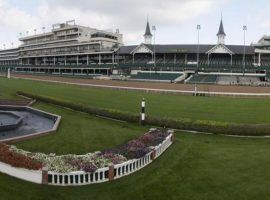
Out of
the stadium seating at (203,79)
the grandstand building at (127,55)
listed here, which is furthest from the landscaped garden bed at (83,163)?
the grandstand building at (127,55)

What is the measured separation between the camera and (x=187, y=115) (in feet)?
87.2

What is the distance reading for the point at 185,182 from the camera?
13.0 m

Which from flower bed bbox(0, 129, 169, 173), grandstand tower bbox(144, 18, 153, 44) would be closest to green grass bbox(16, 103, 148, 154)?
flower bed bbox(0, 129, 169, 173)

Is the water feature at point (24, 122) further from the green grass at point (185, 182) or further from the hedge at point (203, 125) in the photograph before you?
the green grass at point (185, 182)

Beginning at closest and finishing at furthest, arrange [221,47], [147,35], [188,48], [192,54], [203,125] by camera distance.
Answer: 1. [203,125]
2. [221,47]
3. [188,48]
4. [192,54]
5. [147,35]

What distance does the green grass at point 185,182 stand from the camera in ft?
38.9

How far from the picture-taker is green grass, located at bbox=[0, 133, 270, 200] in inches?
467

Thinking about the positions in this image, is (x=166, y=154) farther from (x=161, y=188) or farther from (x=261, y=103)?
(x=261, y=103)

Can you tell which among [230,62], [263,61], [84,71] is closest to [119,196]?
[230,62]

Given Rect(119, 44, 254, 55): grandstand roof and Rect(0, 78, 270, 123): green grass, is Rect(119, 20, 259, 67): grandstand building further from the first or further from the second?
Rect(0, 78, 270, 123): green grass

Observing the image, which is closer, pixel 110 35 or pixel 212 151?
pixel 212 151

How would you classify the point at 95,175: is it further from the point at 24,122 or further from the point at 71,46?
the point at 71,46

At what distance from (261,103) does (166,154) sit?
19687 millimetres

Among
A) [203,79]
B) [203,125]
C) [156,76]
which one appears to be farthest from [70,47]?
[203,125]
